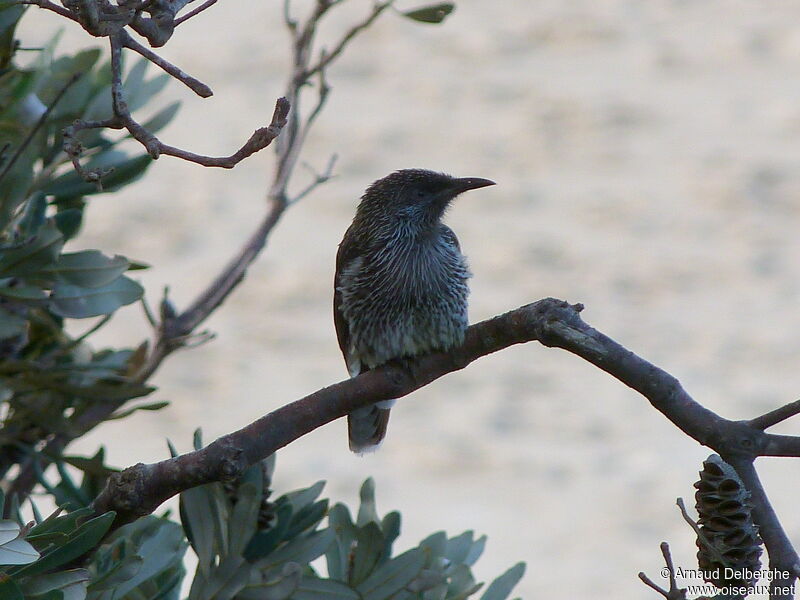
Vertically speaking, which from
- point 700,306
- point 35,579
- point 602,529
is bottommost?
point 35,579

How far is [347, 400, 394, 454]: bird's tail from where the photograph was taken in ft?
7.41

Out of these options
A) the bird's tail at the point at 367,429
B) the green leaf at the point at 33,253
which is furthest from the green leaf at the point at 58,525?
the bird's tail at the point at 367,429

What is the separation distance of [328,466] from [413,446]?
40cm

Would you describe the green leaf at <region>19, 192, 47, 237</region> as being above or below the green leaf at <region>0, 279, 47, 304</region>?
above

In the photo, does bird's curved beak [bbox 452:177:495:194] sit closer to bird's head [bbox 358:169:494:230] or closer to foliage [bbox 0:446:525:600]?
bird's head [bbox 358:169:494:230]

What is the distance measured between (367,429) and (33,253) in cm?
85

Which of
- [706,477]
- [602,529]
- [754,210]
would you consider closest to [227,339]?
[602,529]

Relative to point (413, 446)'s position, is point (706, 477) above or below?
below

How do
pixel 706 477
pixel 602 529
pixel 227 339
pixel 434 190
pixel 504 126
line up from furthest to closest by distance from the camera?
pixel 504 126 < pixel 227 339 < pixel 602 529 < pixel 434 190 < pixel 706 477

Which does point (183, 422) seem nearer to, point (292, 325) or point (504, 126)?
point (292, 325)

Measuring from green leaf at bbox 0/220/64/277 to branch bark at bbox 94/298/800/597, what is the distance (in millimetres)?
458

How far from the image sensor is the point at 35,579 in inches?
50.3

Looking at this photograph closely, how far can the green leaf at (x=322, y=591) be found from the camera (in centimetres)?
154

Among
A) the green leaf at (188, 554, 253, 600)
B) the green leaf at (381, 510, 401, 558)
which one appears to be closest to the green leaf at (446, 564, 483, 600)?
the green leaf at (381, 510, 401, 558)
